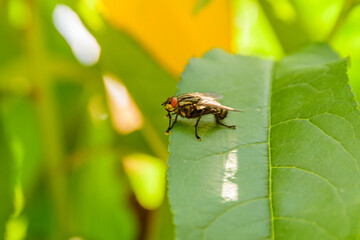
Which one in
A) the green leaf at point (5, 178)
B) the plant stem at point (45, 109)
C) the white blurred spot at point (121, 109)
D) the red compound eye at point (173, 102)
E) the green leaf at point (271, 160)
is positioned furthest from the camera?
the white blurred spot at point (121, 109)

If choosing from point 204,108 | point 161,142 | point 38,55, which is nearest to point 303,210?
point 204,108

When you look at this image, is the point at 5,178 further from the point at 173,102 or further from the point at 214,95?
the point at 214,95

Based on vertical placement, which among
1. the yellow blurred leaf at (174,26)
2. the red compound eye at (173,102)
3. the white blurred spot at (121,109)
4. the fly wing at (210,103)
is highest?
the yellow blurred leaf at (174,26)

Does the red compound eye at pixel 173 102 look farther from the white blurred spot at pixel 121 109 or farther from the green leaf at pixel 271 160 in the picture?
the white blurred spot at pixel 121 109

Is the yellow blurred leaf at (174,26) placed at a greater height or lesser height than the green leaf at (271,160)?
greater

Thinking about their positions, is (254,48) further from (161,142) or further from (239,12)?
(161,142)

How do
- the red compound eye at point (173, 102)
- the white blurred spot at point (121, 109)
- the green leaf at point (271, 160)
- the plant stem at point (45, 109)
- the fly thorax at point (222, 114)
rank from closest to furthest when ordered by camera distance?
the green leaf at point (271, 160), the fly thorax at point (222, 114), the red compound eye at point (173, 102), the plant stem at point (45, 109), the white blurred spot at point (121, 109)

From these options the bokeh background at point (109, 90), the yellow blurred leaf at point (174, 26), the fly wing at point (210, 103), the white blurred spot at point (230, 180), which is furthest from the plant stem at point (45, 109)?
the white blurred spot at point (230, 180)
